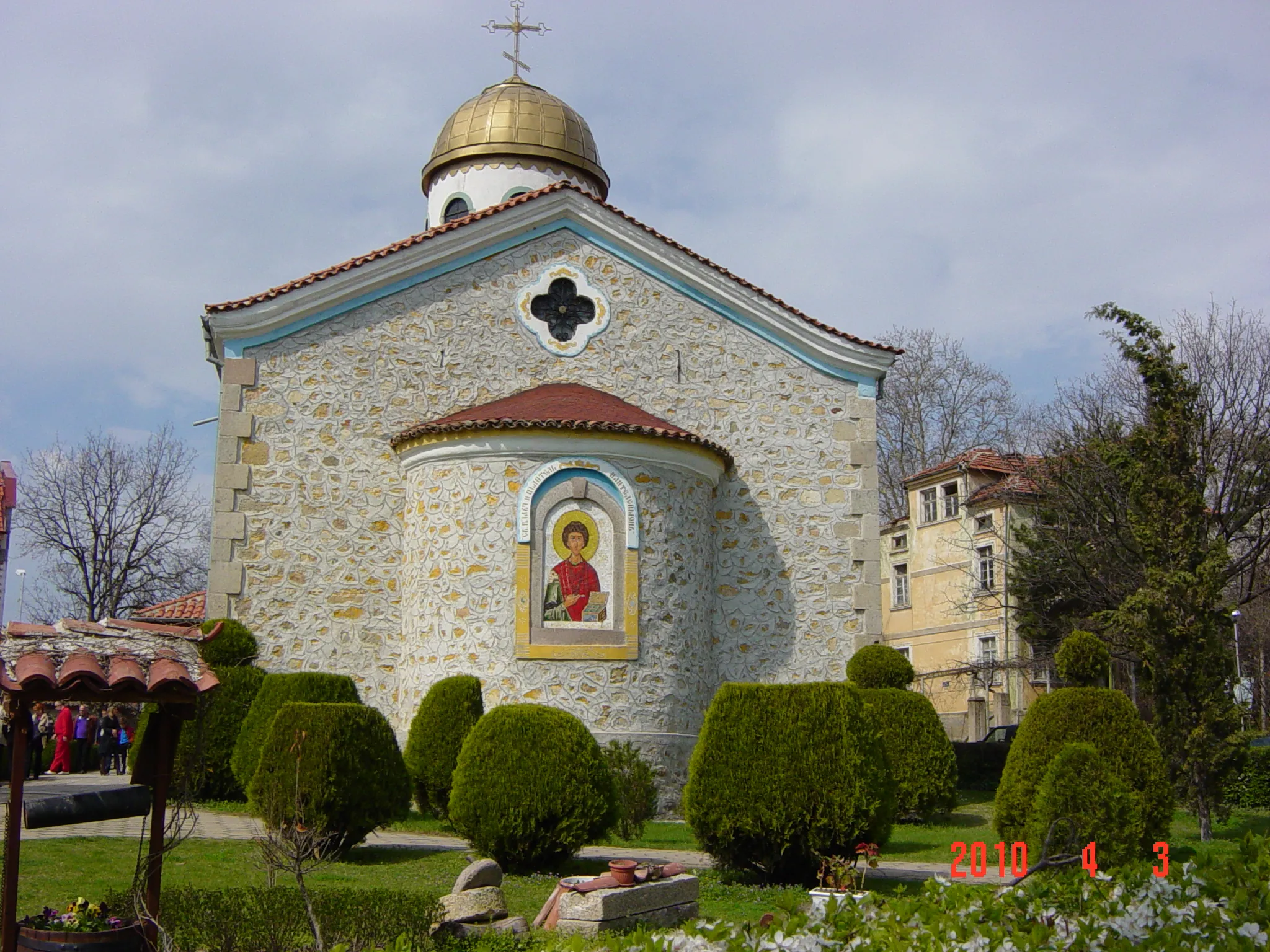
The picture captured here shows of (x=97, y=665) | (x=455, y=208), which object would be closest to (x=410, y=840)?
(x=97, y=665)

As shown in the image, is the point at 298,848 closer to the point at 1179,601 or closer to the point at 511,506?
the point at 511,506

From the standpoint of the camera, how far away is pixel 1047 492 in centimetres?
2588

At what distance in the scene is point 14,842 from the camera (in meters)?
6.52

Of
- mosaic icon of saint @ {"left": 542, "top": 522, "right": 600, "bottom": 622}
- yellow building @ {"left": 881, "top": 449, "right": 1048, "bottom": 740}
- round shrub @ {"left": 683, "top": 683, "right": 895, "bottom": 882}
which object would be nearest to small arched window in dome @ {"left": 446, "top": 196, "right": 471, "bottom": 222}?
mosaic icon of saint @ {"left": 542, "top": 522, "right": 600, "bottom": 622}

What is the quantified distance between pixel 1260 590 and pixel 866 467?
981cm

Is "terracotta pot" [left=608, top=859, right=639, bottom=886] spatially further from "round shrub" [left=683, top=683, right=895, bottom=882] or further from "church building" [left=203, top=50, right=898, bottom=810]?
"church building" [left=203, top=50, right=898, bottom=810]

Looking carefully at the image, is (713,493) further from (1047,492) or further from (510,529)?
(1047,492)

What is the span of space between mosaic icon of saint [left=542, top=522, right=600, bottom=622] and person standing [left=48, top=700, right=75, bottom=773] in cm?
1105

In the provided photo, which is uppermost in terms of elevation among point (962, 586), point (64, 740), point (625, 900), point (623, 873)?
point (962, 586)

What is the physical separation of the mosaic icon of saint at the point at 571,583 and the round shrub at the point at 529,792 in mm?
4093

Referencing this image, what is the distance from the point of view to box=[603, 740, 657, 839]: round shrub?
44.1 ft

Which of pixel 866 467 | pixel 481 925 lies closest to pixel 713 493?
pixel 866 467

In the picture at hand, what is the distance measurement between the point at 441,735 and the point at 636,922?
5.65 metres

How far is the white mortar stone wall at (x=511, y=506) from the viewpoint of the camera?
1594 centimetres
